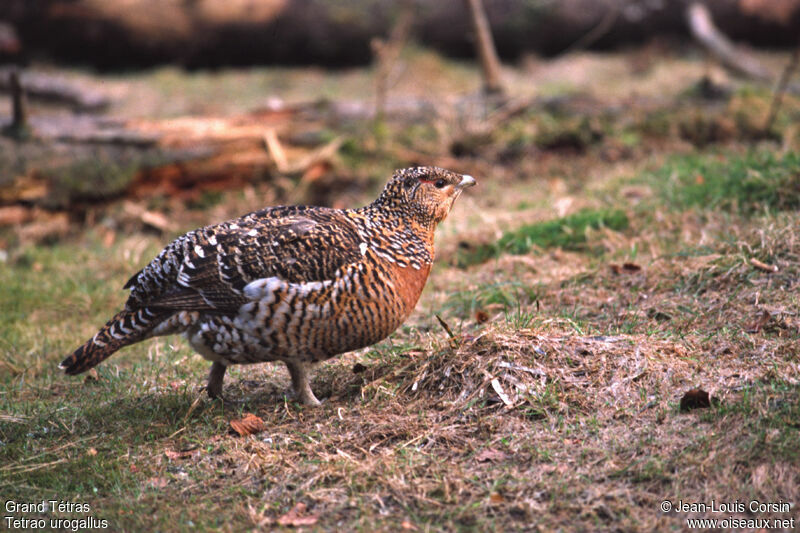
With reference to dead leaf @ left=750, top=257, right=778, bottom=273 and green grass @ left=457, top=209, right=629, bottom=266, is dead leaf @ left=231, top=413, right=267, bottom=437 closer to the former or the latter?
green grass @ left=457, top=209, right=629, bottom=266

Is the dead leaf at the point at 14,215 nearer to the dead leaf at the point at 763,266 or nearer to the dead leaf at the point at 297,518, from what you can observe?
the dead leaf at the point at 297,518

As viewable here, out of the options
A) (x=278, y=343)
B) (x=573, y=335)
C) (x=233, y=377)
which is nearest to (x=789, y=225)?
(x=573, y=335)

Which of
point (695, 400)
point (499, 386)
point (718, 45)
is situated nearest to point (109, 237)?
point (499, 386)

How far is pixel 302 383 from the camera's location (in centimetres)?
454

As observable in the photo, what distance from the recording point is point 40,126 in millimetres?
8797

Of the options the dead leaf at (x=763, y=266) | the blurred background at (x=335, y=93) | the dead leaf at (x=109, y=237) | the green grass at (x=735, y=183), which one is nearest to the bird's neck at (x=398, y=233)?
the dead leaf at (x=763, y=266)

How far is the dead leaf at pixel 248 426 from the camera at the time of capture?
4219mm

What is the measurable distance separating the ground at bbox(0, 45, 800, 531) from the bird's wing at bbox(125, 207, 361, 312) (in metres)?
0.70

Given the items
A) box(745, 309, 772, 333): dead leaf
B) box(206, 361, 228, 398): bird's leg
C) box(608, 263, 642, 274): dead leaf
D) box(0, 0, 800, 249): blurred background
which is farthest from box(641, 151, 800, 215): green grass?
box(206, 361, 228, 398): bird's leg

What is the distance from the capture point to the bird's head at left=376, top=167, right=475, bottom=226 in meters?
4.86

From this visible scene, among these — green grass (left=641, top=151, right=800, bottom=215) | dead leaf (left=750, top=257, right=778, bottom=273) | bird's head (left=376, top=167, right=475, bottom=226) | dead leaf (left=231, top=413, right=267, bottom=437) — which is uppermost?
bird's head (left=376, top=167, right=475, bottom=226)

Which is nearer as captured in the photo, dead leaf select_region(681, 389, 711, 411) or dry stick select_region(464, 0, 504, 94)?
dead leaf select_region(681, 389, 711, 411)

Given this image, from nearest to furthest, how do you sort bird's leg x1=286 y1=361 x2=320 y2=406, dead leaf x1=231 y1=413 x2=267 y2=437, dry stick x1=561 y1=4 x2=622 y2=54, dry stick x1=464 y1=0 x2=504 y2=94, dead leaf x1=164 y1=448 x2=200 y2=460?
dead leaf x1=164 y1=448 x2=200 y2=460, dead leaf x1=231 y1=413 x2=267 y2=437, bird's leg x1=286 y1=361 x2=320 y2=406, dry stick x1=464 y1=0 x2=504 y2=94, dry stick x1=561 y1=4 x2=622 y2=54

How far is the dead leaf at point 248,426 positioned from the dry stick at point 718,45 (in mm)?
9516
